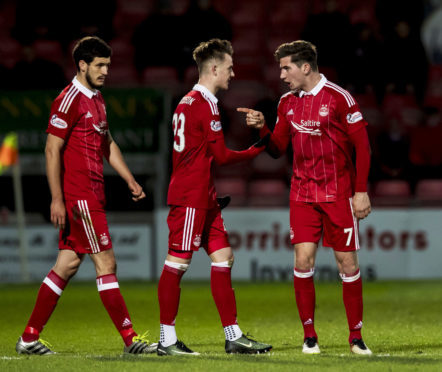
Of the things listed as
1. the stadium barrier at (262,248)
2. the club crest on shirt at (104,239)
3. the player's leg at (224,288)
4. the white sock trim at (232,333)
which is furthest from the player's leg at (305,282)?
the stadium barrier at (262,248)

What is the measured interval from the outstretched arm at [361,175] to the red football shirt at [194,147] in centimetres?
88

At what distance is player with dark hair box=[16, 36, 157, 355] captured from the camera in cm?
588

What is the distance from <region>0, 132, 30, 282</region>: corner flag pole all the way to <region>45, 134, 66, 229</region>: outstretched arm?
6.50 meters

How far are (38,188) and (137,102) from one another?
1821mm

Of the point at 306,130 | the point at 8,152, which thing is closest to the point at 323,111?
the point at 306,130

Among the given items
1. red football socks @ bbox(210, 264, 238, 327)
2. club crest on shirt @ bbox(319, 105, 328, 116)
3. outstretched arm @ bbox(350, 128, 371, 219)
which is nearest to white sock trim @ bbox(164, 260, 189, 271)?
red football socks @ bbox(210, 264, 238, 327)

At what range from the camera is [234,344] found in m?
5.88

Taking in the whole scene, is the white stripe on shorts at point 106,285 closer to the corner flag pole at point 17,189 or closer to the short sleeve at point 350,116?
the short sleeve at point 350,116

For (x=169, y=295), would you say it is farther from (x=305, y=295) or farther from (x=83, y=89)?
(x=83, y=89)

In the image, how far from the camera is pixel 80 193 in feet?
Result: 19.5

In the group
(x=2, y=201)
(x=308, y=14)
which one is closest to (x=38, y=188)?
(x=2, y=201)

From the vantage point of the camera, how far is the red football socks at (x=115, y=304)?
5.94 m

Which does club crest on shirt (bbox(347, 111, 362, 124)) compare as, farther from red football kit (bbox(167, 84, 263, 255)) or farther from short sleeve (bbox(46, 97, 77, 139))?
short sleeve (bbox(46, 97, 77, 139))

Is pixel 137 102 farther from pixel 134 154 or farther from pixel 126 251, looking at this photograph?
pixel 126 251
